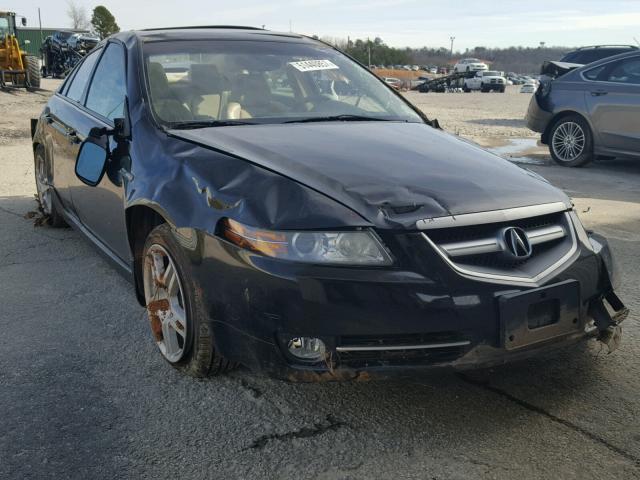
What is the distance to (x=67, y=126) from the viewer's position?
4.54 meters

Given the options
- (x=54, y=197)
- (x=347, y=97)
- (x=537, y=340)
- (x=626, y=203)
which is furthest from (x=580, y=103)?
(x=537, y=340)

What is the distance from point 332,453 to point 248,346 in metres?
0.49

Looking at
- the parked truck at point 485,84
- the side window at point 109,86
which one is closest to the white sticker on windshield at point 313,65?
the side window at point 109,86

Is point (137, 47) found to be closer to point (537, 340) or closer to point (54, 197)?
point (54, 197)

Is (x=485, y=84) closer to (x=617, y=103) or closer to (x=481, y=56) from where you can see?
(x=617, y=103)

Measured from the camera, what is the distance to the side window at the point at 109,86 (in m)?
3.77

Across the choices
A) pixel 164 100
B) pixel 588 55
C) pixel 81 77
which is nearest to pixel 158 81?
pixel 164 100

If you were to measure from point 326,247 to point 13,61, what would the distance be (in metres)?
21.2

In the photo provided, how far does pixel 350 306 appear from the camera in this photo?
2330 mm

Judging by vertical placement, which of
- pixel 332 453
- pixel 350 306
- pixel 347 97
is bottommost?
pixel 332 453

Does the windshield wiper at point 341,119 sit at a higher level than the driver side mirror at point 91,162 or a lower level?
higher

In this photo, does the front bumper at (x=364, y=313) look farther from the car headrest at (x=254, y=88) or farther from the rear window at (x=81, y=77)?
the rear window at (x=81, y=77)

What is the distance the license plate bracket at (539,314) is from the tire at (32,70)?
21.6m

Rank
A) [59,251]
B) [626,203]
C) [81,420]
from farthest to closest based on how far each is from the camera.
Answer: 1. [626,203]
2. [59,251]
3. [81,420]
